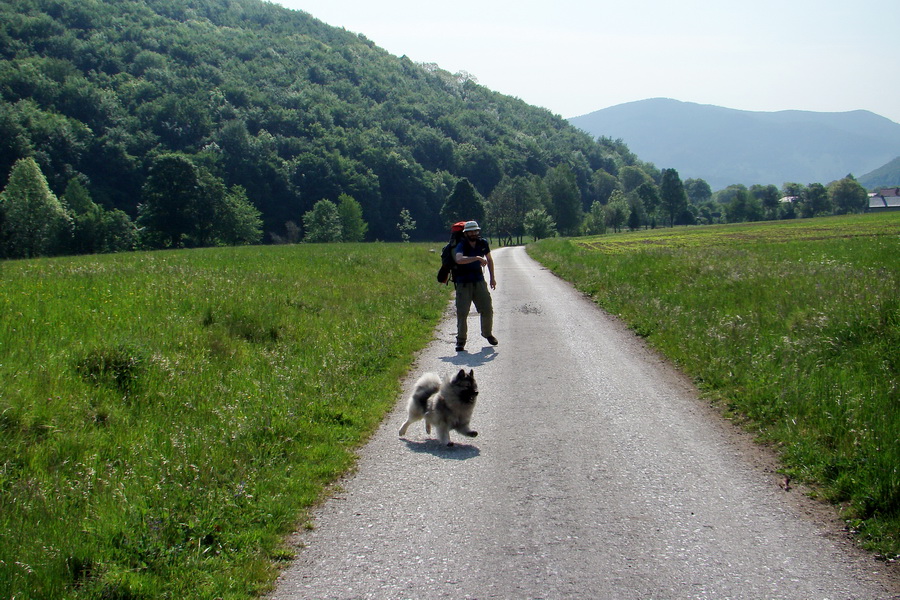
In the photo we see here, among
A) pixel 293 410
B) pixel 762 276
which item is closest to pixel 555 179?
pixel 762 276

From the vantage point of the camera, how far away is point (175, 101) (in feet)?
385

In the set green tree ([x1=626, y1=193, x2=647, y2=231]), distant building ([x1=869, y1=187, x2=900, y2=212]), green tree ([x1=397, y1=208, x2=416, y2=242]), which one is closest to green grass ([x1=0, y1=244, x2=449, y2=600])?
green tree ([x1=397, y1=208, x2=416, y2=242])

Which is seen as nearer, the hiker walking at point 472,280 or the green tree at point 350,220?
the hiker walking at point 472,280

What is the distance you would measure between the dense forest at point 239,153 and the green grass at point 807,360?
6076 centimetres

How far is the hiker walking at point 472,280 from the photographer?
40.0ft

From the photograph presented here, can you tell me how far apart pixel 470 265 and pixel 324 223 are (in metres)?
87.4

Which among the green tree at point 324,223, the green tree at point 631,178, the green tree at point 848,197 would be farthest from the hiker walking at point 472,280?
the green tree at point 631,178

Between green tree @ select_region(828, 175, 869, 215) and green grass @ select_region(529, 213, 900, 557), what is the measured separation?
497 ft

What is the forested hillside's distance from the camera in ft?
322

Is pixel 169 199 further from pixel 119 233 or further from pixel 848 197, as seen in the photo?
pixel 848 197

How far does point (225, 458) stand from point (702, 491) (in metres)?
4.36

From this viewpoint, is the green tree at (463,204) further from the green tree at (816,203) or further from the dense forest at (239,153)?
the green tree at (816,203)

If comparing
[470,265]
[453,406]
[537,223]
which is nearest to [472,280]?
[470,265]

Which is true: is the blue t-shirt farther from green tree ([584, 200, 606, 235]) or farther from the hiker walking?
green tree ([584, 200, 606, 235])
